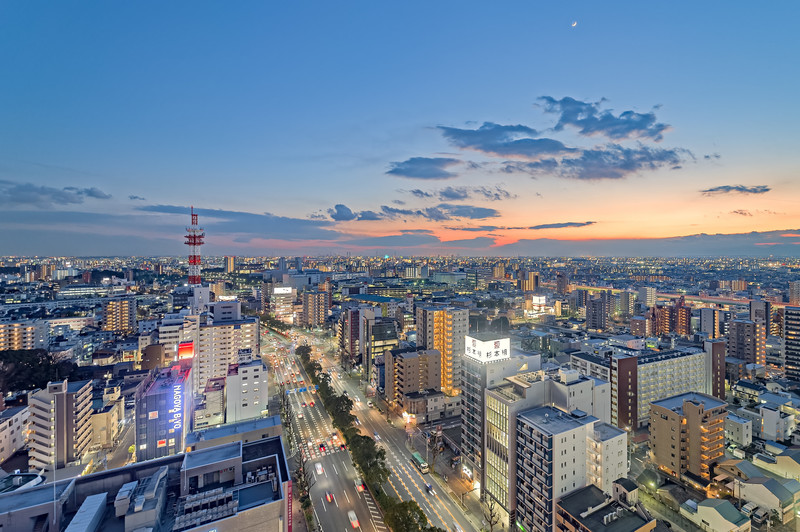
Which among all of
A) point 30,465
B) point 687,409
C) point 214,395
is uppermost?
point 687,409

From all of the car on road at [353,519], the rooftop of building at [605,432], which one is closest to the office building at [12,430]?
the car on road at [353,519]

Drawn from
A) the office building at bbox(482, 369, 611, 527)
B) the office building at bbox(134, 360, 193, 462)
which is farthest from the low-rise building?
the office building at bbox(134, 360, 193, 462)

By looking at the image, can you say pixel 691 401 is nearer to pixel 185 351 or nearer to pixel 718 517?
pixel 718 517

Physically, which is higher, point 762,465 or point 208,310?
point 208,310

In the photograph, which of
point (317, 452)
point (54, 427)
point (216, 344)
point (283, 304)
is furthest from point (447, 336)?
point (283, 304)

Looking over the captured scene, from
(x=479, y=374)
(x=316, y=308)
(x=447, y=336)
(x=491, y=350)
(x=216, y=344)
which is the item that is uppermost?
(x=491, y=350)

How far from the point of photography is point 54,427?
88.7ft

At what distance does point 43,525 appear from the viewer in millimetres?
12453

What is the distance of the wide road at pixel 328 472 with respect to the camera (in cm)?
2205

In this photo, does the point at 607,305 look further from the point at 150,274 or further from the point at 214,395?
the point at 150,274

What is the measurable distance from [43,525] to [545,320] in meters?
81.4

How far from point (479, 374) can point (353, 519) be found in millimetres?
11713

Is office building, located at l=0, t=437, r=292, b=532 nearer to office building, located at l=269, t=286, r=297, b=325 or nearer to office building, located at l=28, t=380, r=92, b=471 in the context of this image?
office building, located at l=28, t=380, r=92, b=471

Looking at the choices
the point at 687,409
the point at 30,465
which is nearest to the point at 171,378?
the point at 30,465
